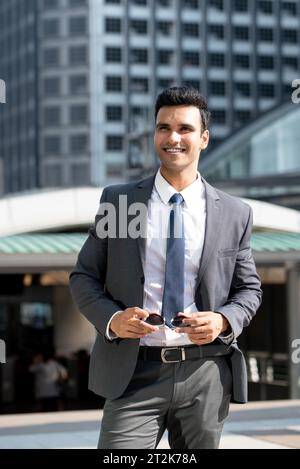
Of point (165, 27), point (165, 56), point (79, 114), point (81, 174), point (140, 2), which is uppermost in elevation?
point (140, 2)

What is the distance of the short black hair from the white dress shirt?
28 cm

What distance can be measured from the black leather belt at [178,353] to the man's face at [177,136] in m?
0.64

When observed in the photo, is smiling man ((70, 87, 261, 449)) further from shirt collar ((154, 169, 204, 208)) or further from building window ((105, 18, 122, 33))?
building window ((105, 18, 122, 33))

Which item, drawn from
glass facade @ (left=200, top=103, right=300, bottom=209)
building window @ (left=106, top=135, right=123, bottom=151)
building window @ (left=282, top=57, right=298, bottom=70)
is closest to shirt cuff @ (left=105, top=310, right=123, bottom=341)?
glass facade @ (left=200, top=103, right=300, bottom=209)

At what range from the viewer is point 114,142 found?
11844 cm

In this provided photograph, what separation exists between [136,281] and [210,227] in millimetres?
325

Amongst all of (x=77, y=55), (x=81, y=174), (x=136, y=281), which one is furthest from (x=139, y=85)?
(x=136, y=281)

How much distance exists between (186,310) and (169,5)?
121315 millimetres

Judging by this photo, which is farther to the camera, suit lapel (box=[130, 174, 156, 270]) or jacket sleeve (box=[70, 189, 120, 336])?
suit lapel (box=[130, 174, 156, 270])

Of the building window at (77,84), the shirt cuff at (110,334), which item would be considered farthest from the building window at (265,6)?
the shirt cuff at (110,334)

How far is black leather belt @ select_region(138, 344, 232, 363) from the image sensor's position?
12.9ft

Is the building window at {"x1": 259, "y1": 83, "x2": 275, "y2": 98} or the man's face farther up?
the building window at {"x1": 259, "y1": 83, "x2": 275, "y2": 98}

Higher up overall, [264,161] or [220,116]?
[220,116]

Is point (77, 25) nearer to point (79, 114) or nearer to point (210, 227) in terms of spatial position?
point (79, 114)
